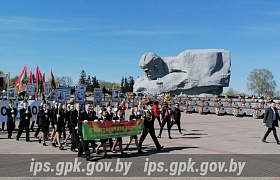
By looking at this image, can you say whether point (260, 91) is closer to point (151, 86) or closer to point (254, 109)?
point (151, 86)

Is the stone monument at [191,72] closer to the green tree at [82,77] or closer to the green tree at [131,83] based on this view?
the green tree at [131,83]

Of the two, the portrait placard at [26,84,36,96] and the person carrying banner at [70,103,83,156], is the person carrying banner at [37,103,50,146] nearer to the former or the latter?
the person carrying banner at [70,103,83,156]

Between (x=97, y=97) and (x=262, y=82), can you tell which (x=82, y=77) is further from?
(x=97, y=97)

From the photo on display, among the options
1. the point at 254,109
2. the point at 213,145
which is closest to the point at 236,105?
the point at 254,109

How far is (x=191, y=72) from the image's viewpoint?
70.4 m

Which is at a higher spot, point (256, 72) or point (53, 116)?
point (256, 72)

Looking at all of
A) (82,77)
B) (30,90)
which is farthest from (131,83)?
(30,90)

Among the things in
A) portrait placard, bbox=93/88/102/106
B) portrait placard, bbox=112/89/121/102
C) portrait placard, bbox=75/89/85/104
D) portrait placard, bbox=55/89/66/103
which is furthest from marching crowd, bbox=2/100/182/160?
portrait placard, bbox=112/89/121/102

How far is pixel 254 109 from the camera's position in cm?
3011

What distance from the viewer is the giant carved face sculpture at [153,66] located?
71.1 metres

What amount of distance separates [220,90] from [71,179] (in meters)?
67.9

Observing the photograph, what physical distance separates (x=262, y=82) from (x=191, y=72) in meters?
38.1

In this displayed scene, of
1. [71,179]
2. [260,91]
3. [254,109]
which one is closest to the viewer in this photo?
[71,179]

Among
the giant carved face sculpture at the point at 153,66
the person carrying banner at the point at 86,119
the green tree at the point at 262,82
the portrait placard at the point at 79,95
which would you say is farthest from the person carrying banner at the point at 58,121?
the green tree at the point at 262,82
